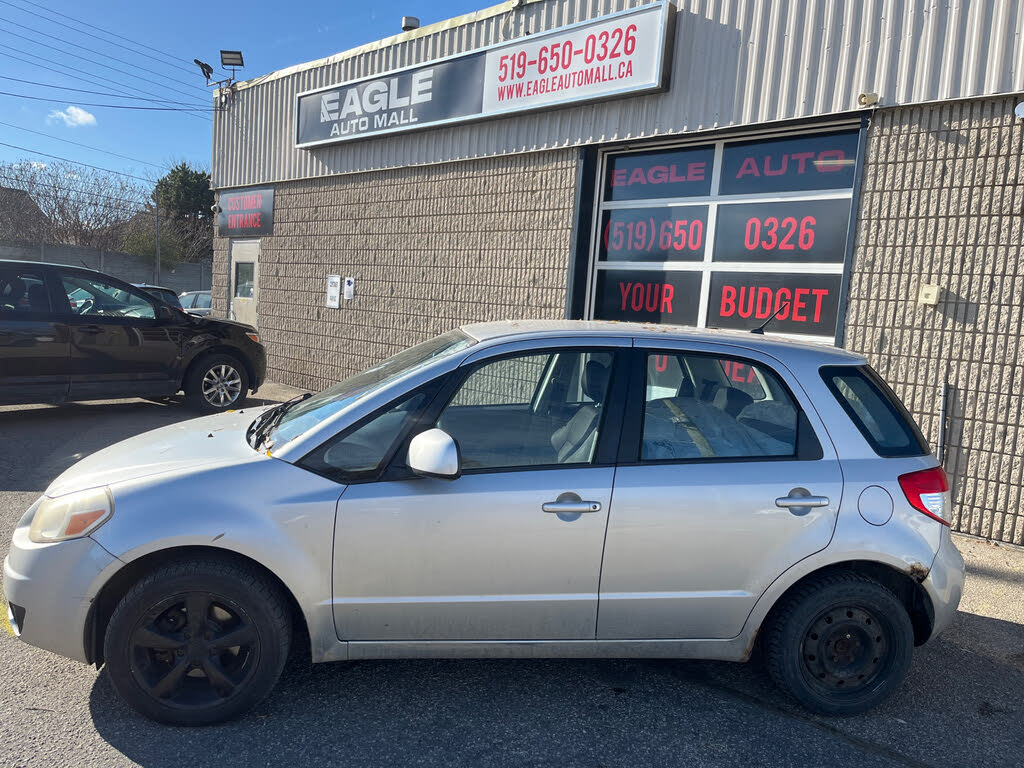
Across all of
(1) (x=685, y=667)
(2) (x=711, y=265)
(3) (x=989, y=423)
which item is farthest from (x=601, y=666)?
(2) (x=711, y=265)

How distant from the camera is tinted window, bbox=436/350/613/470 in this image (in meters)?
3.04

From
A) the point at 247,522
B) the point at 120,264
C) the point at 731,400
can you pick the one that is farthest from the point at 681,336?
the point at 120,264

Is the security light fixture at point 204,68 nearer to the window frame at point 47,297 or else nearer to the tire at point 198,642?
the window frame at point 47,297

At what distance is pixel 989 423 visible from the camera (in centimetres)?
562

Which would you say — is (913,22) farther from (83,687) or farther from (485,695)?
(83,687)

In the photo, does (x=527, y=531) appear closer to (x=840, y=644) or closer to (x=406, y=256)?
(x=840, y=644)

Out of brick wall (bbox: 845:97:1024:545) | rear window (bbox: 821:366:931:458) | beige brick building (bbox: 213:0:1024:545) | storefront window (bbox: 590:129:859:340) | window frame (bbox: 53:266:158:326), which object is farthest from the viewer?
window frame (bbox: 53:266:158:326)

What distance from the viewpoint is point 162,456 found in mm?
3131

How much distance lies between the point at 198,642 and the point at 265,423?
1070 mm

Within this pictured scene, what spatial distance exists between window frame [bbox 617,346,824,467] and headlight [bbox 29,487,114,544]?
202 centimetres

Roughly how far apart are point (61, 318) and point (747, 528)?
24.8 ft

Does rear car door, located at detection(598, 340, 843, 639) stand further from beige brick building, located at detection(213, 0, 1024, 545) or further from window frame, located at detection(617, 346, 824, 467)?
beige brick building, located at detection(213, 0, 1024, 545)

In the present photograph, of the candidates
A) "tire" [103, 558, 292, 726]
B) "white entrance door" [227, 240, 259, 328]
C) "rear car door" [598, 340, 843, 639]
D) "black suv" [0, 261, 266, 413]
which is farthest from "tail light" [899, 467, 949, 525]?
"white entrance door" [227, 240, 259, 328]

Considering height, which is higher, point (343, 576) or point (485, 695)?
point (343, 576)
